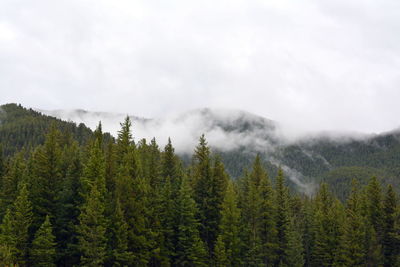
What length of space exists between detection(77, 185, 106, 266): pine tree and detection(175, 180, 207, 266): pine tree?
11.6 metres

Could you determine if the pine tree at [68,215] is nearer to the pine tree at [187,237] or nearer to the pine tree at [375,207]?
the pine tree at [187,237]

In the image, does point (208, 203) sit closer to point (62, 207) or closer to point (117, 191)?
point (117, 191)

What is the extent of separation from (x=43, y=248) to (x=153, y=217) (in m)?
12.8

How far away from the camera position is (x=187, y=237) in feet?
153

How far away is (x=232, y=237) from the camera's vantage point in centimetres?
4947

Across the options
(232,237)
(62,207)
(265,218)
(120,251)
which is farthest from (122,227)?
(265,218)

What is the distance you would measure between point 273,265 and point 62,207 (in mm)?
34041

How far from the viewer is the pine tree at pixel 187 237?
151 feet

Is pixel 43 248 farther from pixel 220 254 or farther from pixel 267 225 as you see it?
pixel 267 225

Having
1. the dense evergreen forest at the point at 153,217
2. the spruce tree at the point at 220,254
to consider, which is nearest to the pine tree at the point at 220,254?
the spruce tree at the point at 220,254

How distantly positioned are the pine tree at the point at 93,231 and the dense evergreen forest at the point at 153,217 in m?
0.10

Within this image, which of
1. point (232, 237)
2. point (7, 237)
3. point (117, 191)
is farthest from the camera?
point (232, 237)

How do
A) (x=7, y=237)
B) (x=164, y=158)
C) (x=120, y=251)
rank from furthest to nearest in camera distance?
(x=164, y=158) → (x=120, y=251) → (x=7, y=237)

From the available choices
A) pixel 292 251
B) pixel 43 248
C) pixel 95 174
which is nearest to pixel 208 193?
pixel 292 251
